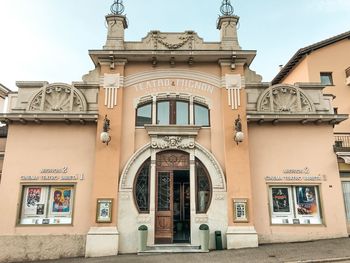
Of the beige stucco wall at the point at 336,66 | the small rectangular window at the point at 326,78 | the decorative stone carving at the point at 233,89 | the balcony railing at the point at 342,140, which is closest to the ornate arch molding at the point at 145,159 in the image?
the decorative stone carving at the point at 233,89

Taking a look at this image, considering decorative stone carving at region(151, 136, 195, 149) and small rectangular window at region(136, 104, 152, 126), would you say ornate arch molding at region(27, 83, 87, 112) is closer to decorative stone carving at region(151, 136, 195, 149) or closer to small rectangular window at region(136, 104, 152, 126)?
small rectangular window at region(136, 104, 152, 126)

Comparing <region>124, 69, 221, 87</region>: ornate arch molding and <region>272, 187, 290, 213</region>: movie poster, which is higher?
<region>124, 69, 221, 87</region>: ornate arch molding

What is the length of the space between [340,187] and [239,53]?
6963 millimetres

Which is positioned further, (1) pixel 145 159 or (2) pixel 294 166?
(2) pixel 294 166

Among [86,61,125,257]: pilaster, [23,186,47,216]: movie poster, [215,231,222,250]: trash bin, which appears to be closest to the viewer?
[86,61,125,257]: pilaster

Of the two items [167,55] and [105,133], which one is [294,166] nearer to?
[167,55]

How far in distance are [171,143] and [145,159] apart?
49.1 inches

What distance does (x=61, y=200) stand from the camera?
11750mm

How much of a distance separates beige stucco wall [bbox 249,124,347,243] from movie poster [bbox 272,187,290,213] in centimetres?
31

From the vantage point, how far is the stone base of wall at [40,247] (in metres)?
10.9

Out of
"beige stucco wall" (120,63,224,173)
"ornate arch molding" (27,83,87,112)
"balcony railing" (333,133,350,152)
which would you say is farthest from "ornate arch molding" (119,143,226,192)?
"balcony railing" (333,133,350,152)

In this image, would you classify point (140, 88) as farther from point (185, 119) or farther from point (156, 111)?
point (185, 119)

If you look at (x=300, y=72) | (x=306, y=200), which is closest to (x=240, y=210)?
(x=306, y=200)

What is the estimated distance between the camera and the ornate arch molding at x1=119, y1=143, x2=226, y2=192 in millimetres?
11680
